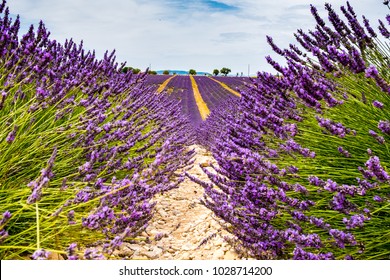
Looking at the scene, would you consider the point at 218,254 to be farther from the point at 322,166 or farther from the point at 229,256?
the point at 322,166

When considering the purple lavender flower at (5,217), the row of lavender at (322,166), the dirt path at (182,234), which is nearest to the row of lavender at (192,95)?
the dirt path at (182,234)

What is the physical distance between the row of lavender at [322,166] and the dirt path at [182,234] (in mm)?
224

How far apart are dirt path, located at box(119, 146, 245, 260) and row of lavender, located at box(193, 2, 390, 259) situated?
0.73 feet

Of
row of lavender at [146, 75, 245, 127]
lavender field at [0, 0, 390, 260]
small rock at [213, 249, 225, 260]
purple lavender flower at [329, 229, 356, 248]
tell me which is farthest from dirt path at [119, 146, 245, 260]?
row of lavender at [146, 75, 245, 127]

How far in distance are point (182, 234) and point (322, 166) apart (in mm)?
1216

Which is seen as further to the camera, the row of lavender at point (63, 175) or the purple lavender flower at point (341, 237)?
the row of lavender at point (63, 175)

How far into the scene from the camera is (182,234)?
2713 mm

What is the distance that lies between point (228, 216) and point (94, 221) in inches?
33.1

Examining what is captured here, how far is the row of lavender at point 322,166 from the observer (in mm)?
1513

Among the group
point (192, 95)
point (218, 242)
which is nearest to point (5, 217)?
point (218, 242)

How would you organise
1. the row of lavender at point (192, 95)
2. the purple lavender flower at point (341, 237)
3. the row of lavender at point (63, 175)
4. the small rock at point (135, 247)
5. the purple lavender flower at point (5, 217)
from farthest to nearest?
the row of lavender at point (192, 95)
the small rock at point (135, 247)
the row of lavender at point (63, 175)
the purple lavender flower at point (341, 237)
the purple lavender flower at point (5, 217)

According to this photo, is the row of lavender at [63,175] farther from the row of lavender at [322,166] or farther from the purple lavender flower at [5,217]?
the row of lavender at [322,166]
